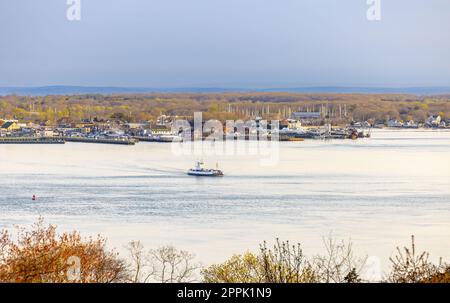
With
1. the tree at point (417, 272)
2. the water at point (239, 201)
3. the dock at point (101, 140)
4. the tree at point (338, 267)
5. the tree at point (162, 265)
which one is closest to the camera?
the tree at point (417, 272)

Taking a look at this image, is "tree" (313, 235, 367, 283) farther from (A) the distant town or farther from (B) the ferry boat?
(A) the distant town

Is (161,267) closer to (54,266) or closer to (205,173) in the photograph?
(54,266)

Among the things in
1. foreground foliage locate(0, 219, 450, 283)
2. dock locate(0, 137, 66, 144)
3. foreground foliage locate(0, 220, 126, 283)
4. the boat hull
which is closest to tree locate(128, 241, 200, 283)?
foreground foliage locate(0, 219, 450, 283)

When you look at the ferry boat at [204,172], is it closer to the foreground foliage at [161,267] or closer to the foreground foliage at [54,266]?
the foreground foliage at [161,267]

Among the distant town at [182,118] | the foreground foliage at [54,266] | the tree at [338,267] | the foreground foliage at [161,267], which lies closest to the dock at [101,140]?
the distant town at [182,118]

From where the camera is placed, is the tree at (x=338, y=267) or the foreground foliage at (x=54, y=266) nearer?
the foreground foliage at (x=54, y=266)

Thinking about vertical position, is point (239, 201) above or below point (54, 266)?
below

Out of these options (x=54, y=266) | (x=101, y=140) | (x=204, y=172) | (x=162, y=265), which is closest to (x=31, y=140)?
(x=101, y=140)
